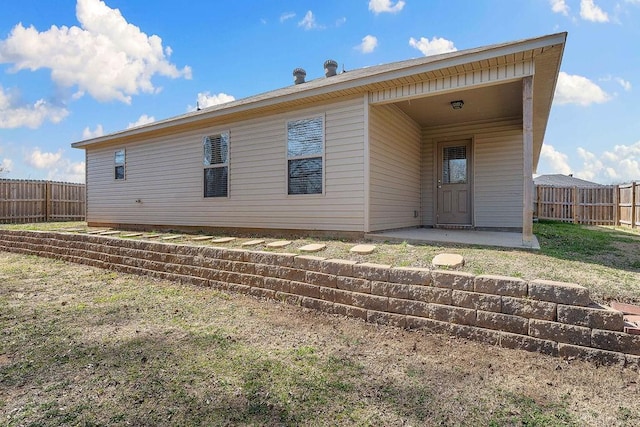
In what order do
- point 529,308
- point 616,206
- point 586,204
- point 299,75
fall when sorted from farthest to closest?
point 586,204 < point 616,206 < point 299,75 < point 529,308

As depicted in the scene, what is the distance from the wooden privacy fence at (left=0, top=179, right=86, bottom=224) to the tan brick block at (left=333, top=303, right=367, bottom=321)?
15.8m

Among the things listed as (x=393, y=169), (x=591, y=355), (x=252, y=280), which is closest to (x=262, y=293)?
(x=252, y=280)

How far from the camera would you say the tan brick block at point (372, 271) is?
2.93 metres

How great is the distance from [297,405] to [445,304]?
4.69ft

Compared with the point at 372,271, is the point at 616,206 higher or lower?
higher

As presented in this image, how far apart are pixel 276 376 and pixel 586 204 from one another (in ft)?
50.3

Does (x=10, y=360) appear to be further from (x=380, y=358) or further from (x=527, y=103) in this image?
(x=527, y=103)

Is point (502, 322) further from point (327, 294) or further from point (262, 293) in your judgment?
point (262, 293)

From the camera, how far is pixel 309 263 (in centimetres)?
338

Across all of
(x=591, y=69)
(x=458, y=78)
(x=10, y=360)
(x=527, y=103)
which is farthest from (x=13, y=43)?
(x=591, y=69)

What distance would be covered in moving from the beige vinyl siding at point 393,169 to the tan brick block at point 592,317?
3680mm

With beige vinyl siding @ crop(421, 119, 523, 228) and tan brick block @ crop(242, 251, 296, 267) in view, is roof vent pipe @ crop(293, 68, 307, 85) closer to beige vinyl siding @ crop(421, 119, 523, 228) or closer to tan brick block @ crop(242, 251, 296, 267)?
beige vinyl siding @ crop(421, 119, 523, 228)

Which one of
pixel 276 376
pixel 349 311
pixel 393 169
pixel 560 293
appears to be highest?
pixel 393 169

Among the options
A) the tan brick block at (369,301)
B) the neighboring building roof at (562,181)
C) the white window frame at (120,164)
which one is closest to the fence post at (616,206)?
the neighboring building roof at (562,181)
